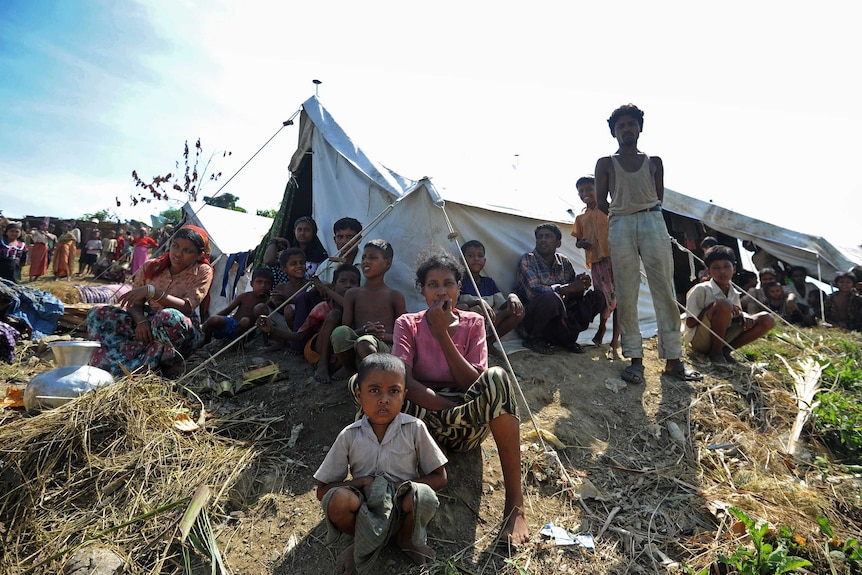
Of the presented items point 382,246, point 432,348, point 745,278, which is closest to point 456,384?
point 432,348

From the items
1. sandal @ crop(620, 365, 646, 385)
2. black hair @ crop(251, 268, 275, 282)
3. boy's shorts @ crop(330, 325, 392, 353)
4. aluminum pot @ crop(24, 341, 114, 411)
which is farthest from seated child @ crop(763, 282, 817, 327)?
aluminum pot @ crop(24, 341, 114, 411)

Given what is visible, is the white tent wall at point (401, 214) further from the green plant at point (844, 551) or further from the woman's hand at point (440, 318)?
the green plant at point (844, 551)

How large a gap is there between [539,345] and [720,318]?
54.4 inches

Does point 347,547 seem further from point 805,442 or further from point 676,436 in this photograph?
point 805,442

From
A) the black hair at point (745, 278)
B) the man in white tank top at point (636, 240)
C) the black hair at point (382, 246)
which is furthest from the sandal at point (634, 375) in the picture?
the black hair at point (745, 278)

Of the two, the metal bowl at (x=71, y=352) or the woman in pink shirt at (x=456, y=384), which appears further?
the metal bowl at (x=71, y=352)

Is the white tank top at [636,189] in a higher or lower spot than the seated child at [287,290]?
higher

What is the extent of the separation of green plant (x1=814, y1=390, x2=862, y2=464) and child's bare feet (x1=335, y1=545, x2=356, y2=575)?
2822mm

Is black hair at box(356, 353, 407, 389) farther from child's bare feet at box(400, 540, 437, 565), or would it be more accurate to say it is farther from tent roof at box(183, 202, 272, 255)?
tent roof at box(183, 202, 272, 255)

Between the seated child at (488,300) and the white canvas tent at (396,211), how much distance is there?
208 mm

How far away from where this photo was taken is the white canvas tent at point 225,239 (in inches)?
256

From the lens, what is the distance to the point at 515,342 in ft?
13.2

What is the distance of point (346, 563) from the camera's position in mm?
1781

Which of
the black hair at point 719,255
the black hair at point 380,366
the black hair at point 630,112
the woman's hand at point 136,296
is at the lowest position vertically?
the woman's hand at point 136,296
